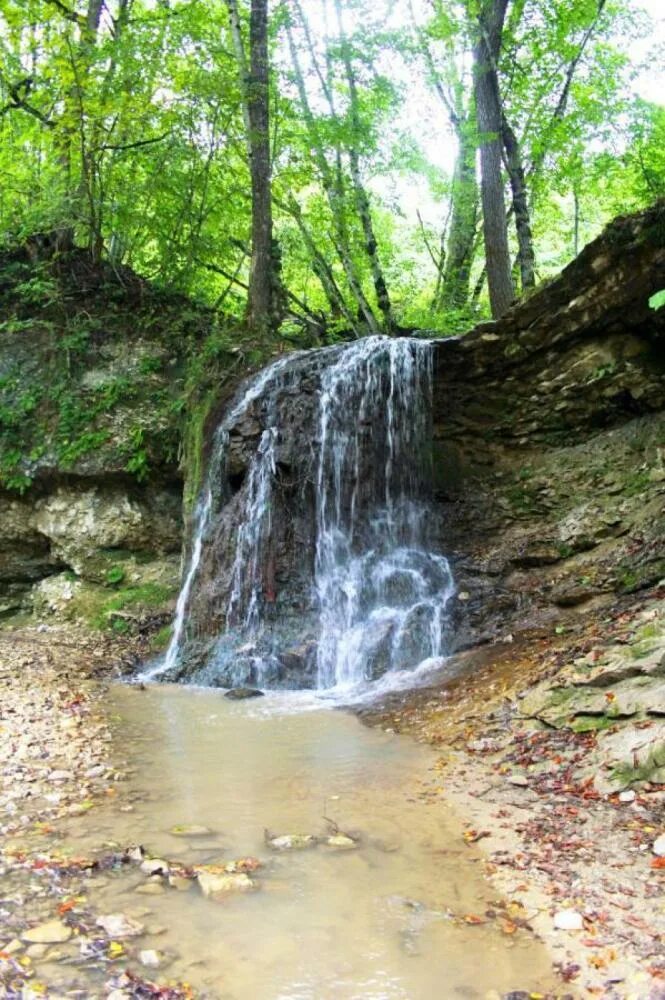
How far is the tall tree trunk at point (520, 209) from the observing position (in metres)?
11.3

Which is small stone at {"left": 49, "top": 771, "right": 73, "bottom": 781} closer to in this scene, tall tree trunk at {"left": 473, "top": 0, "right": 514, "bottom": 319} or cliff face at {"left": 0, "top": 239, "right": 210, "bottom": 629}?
cliff face at {"left": 0, "top": 239, "right": 210, "bottom": 629}

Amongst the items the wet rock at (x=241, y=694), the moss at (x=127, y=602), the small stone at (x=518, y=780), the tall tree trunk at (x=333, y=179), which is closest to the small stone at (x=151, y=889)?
the small stone at (x=518, y=780)

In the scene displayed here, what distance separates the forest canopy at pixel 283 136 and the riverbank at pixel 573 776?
256 inches

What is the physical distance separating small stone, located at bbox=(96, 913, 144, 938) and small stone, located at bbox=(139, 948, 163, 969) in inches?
4.9

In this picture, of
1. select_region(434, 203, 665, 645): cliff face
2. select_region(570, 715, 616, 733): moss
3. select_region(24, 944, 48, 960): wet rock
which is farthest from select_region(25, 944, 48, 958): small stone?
select_region(434, 203, 665, 645): cliff face

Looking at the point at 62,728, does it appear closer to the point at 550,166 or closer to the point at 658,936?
the point at 658,936

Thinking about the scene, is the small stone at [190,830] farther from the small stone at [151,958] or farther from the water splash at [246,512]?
the water splash at [246,512]

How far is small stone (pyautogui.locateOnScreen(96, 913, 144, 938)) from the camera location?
254 cm

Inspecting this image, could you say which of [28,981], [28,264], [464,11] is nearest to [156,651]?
[28,981]

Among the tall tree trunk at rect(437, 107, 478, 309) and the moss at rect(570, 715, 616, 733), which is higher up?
the tall tree trunk at rect(437, 107, 478, 309)

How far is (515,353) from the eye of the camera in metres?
9.30

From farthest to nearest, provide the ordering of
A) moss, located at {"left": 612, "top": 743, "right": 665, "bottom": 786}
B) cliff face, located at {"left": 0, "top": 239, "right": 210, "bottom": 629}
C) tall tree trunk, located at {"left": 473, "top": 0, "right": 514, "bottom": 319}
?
1. cliff face, located at {"left": 0, "top": 239, "right": 210, "bottom": 629}
2. tall tree trunk, located at {"left": 473, "top": 0, "right": 514, "bottom": 319}
3. moss, located at {"left": 612, "top": 743, "right": 665, "bottom": 786}

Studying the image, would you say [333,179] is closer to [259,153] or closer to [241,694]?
[259,153]

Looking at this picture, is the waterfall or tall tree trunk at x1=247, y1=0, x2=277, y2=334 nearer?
the waterfall
